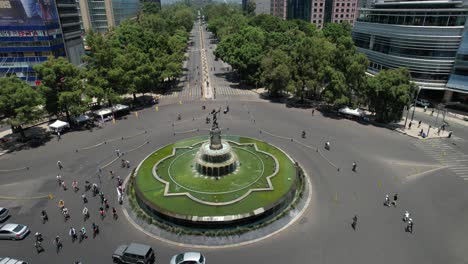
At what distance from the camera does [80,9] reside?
147500 mm

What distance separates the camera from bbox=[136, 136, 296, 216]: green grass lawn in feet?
112

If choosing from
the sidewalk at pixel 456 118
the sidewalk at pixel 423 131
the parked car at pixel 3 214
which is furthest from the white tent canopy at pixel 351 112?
the parked car at pixel 3 214

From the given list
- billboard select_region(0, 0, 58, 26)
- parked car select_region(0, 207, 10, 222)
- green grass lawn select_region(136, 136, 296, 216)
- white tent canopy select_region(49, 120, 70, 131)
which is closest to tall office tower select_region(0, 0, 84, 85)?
billboard select_region(0, 0, 58, 26)

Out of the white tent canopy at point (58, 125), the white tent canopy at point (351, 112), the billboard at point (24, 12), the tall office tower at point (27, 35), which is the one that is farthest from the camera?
the tall office tower at point (27, 35)

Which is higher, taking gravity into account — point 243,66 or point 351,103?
point 243,66

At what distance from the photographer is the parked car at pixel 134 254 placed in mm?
27062

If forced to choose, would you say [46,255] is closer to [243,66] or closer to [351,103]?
[351,103]

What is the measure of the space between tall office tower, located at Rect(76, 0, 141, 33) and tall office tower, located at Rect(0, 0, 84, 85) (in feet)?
212

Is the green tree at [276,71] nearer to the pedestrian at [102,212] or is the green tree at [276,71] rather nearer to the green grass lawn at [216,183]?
the green grass lawn at [216,183]

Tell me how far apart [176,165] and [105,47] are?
117 ft

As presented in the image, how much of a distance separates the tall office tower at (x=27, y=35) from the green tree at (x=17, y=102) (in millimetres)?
34518

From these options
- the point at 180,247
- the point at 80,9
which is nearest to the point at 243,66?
the point at 180,247

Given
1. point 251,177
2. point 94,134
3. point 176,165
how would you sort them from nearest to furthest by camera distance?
point 251,177 → point 176,165 → point 94,134

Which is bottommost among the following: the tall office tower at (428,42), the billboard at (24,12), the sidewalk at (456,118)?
the sidewalk at (456,118)
